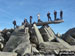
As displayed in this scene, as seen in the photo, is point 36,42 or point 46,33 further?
point 46,33

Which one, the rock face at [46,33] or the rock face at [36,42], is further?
the rock face at [46,33]

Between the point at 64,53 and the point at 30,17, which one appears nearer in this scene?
the point at 64,53

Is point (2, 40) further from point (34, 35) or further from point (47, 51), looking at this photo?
point (47, 51)

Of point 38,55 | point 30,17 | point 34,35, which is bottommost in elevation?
point 38,55

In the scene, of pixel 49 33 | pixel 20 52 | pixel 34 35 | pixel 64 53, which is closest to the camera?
pixel 64 53

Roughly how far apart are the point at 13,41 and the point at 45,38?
17.0 ft

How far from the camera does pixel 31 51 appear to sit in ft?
79.3

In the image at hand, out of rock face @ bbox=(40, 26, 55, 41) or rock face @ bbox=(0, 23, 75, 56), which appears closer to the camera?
rock face @ bbox=(0, 23, 75, 56)

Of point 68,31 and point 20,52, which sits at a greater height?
point 68,31

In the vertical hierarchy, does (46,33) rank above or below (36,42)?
above

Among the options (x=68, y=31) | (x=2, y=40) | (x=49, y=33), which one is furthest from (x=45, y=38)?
(x=2, y=40)

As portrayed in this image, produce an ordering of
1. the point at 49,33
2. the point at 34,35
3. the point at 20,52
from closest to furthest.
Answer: the point at 20,52 < the point at 34,35 < the point at 49,33

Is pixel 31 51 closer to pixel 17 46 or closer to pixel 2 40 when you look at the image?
pixel 17 46

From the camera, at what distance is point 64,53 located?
72.0 feet
